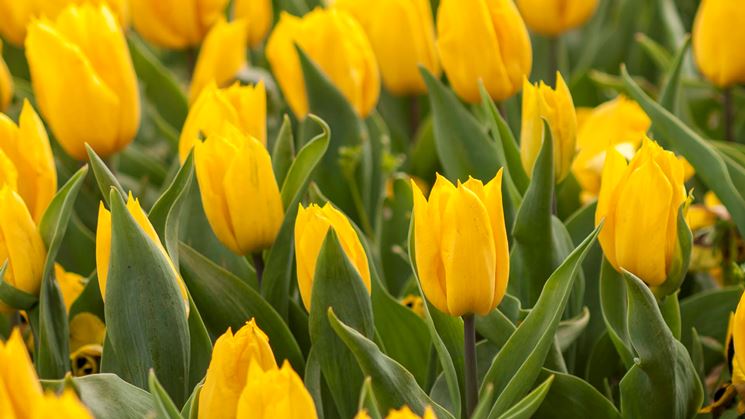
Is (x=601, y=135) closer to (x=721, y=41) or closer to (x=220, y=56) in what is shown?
(x=721, y=41)

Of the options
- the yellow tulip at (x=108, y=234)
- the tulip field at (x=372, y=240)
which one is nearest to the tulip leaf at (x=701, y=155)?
the tulip field at (x=372, y=240)

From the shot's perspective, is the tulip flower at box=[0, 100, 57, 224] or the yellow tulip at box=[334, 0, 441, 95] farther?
the yellow tulip at box=[334, 0, 441, 95]

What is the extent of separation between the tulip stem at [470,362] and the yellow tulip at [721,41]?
60cm

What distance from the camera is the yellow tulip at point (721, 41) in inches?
55.7

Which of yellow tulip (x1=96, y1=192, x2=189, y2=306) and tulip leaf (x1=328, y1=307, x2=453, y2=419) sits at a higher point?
yellow tulip (x1=96, y1=192, x2=189, y2=306)

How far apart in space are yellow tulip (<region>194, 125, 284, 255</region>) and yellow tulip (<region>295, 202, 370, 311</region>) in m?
0.10

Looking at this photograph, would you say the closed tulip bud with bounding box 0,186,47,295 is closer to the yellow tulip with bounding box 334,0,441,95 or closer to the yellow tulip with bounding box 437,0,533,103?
the yellow tulip with bounding box 437,0,533,103

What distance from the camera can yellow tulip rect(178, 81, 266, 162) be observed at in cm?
121

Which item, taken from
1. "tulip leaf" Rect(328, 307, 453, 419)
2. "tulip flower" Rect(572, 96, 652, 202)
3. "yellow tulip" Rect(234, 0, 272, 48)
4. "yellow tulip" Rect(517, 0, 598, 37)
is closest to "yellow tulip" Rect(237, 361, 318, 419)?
"tulip leaf" Rect(328, 307, 453, 419)

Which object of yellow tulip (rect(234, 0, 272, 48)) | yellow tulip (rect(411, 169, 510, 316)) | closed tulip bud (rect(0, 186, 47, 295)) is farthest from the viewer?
yellow tulip (rect(234, 0, 272, 48))

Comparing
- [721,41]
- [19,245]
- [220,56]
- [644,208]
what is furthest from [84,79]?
[721,41]

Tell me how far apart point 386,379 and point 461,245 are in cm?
13

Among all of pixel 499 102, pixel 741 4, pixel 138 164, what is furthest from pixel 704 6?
pixel 138 164

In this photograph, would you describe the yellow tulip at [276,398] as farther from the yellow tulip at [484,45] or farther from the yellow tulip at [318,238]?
the yellow tulip at [484,45]
